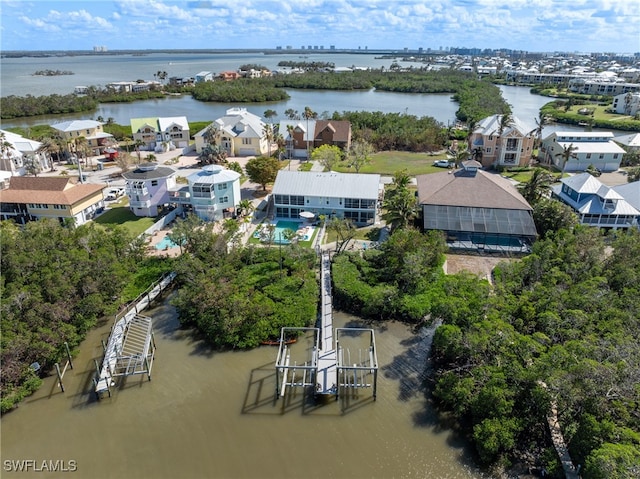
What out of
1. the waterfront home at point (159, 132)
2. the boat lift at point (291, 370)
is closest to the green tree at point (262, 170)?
the boat lift at point (291, 370)

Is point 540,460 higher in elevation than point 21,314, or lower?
lower

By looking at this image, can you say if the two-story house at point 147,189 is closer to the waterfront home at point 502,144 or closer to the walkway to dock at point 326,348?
the walkway to dock at point 326,348

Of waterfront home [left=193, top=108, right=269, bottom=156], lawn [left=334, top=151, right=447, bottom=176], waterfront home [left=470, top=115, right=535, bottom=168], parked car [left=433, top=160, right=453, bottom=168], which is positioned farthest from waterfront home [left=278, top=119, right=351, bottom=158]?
waterfront home [left=470, top=115, right=535, bottom=168]

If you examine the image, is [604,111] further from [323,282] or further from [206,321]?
[206,321]

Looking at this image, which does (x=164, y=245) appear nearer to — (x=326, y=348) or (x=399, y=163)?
(x=326, y=348)

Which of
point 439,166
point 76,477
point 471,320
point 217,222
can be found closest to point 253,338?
point 76,477

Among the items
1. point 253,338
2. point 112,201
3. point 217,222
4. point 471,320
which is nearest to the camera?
point 471,320
